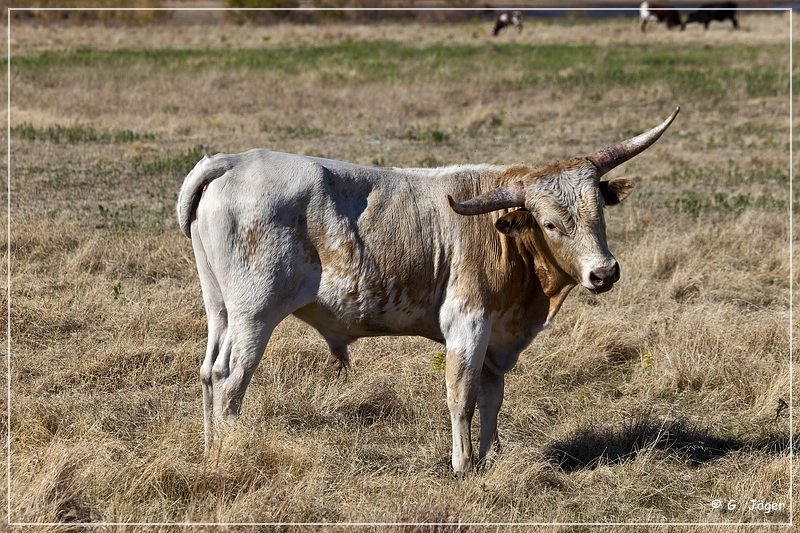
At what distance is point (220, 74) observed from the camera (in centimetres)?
2412

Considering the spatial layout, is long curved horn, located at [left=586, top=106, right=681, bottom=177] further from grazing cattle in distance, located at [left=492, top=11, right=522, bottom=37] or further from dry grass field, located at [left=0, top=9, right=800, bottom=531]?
grazing cattle in distance, located at [left=492, top=11, right=522, bottom=37]

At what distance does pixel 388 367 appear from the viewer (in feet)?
23.9

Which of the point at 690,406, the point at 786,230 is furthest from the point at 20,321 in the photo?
the point at 786,230

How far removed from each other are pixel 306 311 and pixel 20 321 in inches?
121

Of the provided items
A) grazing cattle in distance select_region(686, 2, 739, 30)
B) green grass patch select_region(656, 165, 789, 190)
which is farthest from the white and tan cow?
grazing cattle in distance select_region(686, 2, 739, 30)

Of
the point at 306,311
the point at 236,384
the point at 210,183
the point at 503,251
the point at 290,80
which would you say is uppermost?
the point at 290,80

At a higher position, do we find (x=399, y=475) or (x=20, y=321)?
(x=20, y=321)

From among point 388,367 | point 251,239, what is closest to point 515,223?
point 251,239

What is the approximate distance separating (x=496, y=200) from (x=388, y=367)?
2166mm

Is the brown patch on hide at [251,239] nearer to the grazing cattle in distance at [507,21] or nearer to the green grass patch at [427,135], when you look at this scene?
the green grass patch at [427,135]

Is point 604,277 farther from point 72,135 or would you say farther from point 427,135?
point 72,135

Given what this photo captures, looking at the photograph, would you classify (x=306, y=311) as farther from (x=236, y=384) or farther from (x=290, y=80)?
(x=290, y=80)

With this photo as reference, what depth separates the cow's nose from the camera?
5.26m

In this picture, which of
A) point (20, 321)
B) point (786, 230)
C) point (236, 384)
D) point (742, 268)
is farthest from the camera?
point (786, 230)
